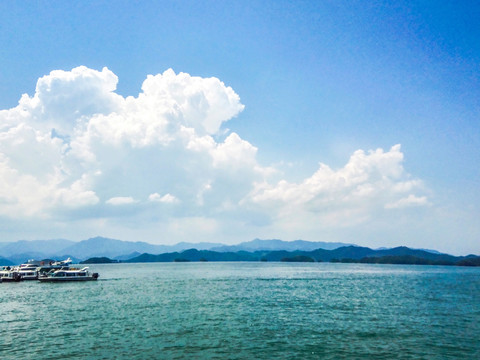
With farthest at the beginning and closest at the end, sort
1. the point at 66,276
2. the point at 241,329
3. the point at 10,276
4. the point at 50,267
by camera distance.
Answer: the point at 50,267, the point at 10,276, the point at 66,276, the point at 241,329

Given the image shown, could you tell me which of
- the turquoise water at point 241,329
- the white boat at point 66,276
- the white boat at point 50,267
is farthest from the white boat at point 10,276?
the turquoise water at point 241,329

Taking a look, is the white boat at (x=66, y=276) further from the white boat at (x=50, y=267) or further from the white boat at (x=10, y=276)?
the white boat at (x=50, y=267)

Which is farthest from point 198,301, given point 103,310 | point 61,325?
point 61,325

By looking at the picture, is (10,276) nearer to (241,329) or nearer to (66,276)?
(66,276)

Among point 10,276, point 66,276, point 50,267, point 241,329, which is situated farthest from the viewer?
point 50,267

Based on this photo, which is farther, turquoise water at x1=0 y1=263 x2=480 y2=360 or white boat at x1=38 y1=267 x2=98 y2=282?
white boat at x1=38 y1=267 x2=98 y2=282

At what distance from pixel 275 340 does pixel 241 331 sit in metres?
6.33

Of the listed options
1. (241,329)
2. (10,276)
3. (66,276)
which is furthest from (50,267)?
(241,329)

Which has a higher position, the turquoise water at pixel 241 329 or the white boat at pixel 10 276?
the turquoise water at pixel 241 329

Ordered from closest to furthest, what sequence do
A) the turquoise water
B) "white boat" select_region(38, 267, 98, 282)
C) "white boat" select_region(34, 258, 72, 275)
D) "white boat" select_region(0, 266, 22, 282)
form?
the turquoise water → "white boat" select_region(38, 267, 98, 282) → "white boat" select_region(0, 266, 22, 282) → "white boat" select_region(34, 258, 72, 275)

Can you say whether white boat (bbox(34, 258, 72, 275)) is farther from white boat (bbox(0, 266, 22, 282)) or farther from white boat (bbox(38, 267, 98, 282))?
white boat (bbox(38, 267, 98, 282))

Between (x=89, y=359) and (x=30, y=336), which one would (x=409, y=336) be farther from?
(x=30, y=336)

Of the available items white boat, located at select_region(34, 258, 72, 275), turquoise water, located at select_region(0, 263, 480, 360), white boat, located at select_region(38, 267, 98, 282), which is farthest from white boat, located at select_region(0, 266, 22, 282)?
turquoise water, located at select_region(0, 263, 480, 360)

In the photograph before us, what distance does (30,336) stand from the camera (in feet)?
149
